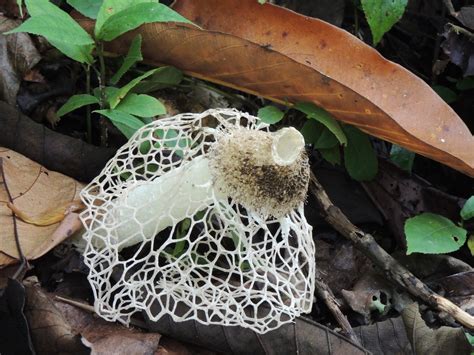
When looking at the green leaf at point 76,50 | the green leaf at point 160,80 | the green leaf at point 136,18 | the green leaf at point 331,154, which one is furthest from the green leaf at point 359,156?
the green leaf at point 76,50

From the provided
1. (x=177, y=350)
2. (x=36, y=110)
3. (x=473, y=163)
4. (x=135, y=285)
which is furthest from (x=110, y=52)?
(x=473, y=163)

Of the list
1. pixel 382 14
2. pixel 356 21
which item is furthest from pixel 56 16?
pixel 356 21

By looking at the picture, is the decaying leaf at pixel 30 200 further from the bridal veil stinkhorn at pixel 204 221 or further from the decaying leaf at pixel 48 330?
the decaying leaf at pixel 48 330

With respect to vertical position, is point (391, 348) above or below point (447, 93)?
below

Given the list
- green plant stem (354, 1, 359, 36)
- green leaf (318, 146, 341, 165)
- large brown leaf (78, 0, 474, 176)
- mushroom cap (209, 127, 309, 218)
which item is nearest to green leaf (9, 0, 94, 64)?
large brown leaf (78, 0, 474, 176)

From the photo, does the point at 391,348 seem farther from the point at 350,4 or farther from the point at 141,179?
the point at 350,4

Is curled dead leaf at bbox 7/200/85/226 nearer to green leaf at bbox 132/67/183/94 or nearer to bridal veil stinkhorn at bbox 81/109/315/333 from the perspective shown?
bridal veil stinkhorn at bbox 81/109/315/333
